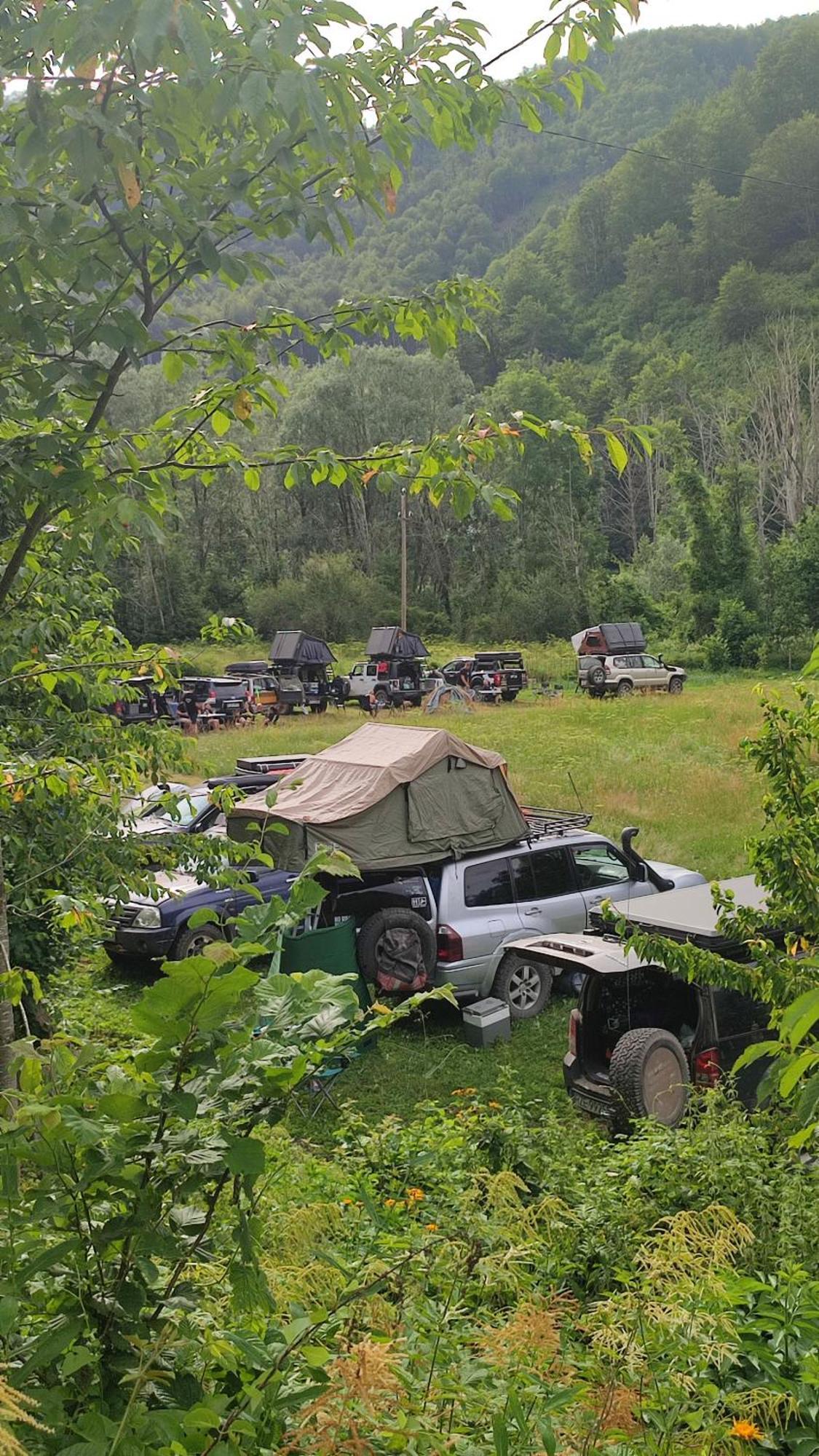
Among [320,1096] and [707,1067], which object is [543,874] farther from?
[707,1067]

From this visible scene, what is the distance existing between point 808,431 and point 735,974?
6449cm

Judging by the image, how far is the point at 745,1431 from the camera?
2.54 m

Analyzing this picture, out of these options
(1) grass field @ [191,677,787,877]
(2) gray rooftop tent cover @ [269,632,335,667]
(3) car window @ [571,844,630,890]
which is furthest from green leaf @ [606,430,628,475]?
(2) gray rooftop tent cover @ [269,632,335,667]

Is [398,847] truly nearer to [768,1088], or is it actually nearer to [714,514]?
[768,1088]

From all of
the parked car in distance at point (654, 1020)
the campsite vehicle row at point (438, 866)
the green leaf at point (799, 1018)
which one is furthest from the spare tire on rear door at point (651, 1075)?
the green leaf at point (799, 1018)

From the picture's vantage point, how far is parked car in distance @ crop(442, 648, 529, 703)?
116 feet

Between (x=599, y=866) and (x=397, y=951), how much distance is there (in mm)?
2431

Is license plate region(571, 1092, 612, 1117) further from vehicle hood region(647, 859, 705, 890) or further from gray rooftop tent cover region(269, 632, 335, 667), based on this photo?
gray rooftop tent cover region(269, 632, 335, 667)

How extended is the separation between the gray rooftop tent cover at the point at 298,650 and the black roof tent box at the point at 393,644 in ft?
5.59

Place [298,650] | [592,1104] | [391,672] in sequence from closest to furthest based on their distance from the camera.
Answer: [592,1104]
[298,650]
[391,672]

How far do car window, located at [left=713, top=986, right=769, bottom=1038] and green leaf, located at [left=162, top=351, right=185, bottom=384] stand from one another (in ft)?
17.0

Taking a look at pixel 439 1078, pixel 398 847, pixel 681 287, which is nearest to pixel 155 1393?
pixel 439 1078

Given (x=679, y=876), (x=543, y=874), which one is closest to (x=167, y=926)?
(x=543, y=874)

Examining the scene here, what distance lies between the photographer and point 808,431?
208ft
